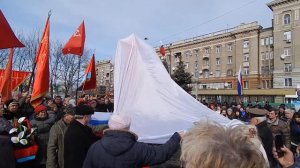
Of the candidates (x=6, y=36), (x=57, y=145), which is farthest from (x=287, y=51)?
(x=57, y=145)

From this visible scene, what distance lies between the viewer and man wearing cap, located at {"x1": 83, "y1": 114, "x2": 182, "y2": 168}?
313 centimetres

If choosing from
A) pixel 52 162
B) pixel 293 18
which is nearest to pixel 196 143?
pixel 52 162

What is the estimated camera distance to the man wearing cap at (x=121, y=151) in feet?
10.3

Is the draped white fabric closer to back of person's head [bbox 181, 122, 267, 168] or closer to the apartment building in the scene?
back of person's head [bbox 181, 122, 267, 168]

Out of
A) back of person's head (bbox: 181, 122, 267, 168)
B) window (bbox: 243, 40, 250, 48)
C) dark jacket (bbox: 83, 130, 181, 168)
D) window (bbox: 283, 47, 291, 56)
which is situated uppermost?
window (bbox: 243, 40, 250, 48)

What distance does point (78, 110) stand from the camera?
14.1ft

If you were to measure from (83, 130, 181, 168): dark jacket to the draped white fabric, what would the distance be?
61.9 inches

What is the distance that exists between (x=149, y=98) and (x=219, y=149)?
13.3ft

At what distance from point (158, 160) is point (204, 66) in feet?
208

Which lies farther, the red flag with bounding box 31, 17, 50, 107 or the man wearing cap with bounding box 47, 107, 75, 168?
the red flag with bounding box 31, 17, 50, 107

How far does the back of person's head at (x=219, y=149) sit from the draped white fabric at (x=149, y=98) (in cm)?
317

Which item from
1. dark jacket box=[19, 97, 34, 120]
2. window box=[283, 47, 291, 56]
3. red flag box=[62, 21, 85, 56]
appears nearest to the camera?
dark jacket box=[19, 97, 34, 120]

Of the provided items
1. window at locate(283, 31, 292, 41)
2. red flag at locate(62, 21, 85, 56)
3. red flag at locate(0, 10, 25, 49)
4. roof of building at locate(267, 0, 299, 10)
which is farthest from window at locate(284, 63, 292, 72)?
red flag at locate(0, 10, 25, 49)

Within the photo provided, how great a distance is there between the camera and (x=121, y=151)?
3127mm
